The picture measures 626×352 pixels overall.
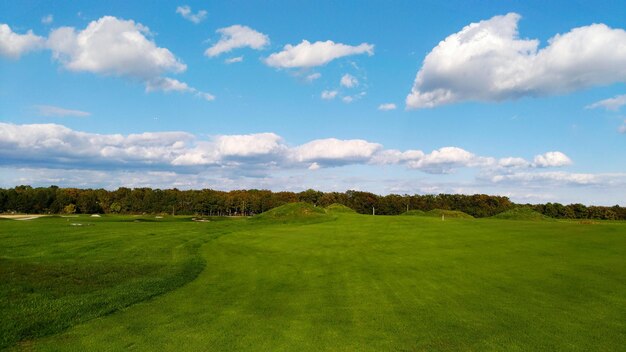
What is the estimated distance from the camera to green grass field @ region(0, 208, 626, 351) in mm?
10055

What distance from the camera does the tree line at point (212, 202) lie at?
153 m

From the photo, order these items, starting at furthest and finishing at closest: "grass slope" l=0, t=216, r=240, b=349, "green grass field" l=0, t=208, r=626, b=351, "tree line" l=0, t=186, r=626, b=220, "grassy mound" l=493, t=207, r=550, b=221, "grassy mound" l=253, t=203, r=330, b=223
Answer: "tree line" l=0, t=186, r=626, b=220 → "grassy mound" l=493, t=207, r=550, b=221 → "grassy mound" l=253, t=203, r=330, b=223 → "grass slope" l=0, t=216, r=240, b=349 → "green grass field" l=0, t=208, r=626, b=351

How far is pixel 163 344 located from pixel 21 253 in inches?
687

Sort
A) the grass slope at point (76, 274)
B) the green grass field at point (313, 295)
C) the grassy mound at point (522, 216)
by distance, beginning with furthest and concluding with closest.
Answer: the grassy mound at point (522, 216) → the grass slope at point (76, 274) → the green grass field at point (313, 295)

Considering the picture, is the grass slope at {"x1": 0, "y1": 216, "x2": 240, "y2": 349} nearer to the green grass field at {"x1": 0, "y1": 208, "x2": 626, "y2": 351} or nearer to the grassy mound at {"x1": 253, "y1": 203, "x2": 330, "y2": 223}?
the green grass field at {"x1": 0, "y1": 208, "x2": 626, "y2": 351}

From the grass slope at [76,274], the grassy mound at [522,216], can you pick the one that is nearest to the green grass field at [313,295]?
the grass slope at [76,274]

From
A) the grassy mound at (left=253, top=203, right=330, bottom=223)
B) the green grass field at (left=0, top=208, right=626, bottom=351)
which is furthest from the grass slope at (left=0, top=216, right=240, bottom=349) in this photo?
the grassy mound at (left=253, top=203, right=330, bottom=223)

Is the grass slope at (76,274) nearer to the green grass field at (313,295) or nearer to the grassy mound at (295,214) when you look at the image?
the green grass field at (313,295)

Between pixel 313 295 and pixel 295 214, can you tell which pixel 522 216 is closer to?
pixel 295 214

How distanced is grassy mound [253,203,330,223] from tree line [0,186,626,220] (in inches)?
4180

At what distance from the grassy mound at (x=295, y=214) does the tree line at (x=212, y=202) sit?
348 ft

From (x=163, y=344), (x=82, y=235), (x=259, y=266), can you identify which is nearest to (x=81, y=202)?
(x=82, y=235)

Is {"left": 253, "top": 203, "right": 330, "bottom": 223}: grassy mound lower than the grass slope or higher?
higher

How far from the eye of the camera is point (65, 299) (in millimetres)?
13719
